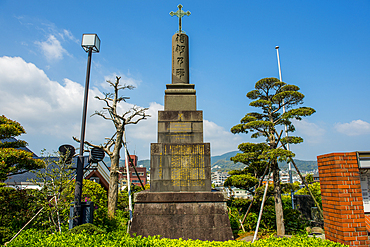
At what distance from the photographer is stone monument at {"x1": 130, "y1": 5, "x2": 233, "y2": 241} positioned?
829 cm

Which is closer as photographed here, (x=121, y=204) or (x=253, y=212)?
(x=253, y=212)

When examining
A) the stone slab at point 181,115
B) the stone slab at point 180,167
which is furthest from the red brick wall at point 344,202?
the stone slab at point 181,115

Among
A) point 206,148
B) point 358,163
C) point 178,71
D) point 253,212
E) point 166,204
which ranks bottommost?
point 253,212

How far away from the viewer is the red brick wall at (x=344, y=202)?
586cm

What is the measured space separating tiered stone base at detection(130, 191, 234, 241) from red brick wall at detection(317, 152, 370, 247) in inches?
132

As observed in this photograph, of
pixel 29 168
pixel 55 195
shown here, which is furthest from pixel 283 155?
pixel 29 168

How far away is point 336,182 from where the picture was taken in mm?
6125

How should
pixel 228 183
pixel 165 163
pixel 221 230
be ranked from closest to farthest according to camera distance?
pixel 221 230
pixel 165 163
pixel 228 183

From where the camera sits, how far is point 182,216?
8.44 metres

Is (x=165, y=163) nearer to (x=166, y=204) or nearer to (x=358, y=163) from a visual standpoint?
(x=166, y=204)

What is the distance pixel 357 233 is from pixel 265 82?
358 inches

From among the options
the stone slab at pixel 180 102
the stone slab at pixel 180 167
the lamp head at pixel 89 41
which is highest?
the lamp head at pixel 89 41

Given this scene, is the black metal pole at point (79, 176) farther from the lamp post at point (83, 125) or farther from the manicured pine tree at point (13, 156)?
the manicured pine tree at point (13, 156)

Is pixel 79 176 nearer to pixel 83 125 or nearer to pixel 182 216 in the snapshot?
pixel 83 125
